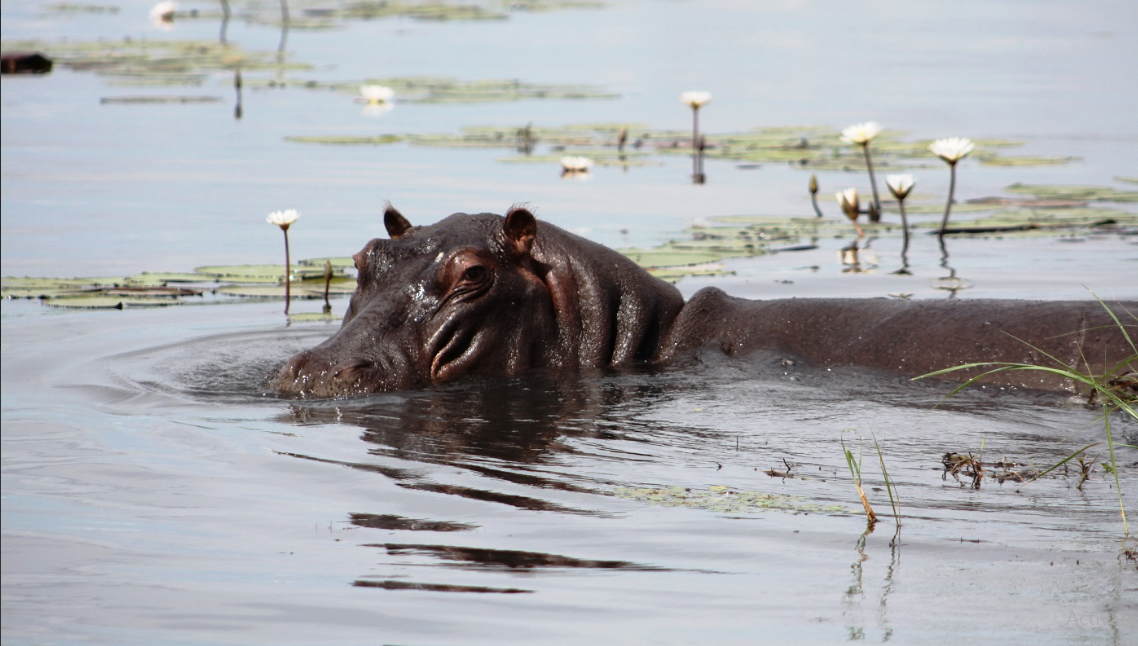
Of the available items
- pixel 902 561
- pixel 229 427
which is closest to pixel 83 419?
pixel 229 427

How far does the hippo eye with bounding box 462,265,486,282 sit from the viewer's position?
23.8 feet

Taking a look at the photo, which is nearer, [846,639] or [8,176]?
[846,639]

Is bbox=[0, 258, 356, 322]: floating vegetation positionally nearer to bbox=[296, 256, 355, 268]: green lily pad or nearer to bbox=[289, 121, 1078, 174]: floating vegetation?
Result: bbox=[296, 256, 355, 268]: green lily pad

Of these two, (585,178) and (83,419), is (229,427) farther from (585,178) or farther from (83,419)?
(585,178)

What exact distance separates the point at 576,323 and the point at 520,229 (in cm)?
58

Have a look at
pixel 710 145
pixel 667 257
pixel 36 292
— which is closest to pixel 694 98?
pixel 710 145

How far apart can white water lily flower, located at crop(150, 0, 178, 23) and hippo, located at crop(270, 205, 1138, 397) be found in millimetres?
32497

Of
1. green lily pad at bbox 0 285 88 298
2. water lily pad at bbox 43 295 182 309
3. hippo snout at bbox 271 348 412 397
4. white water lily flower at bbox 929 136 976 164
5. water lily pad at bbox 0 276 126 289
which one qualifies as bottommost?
hippo snout at bbox 271 348 412 397

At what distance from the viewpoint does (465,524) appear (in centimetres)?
497

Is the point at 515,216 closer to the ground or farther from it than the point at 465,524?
farther from it

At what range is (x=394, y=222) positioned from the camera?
7598 mm

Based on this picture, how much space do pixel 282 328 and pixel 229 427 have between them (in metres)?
2.59

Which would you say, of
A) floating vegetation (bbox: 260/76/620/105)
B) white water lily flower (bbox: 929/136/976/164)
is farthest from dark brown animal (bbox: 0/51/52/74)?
white water lily flower (bbox: 929/136/976/164)

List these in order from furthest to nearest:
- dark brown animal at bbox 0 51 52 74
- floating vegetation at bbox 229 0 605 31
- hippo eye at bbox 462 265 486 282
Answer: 1. floating vegetation at bbox 229 0 605 31
2. dark brown animal at bbox 0 51 52 74
3. hippo eye at bbox 462 265 486 282
